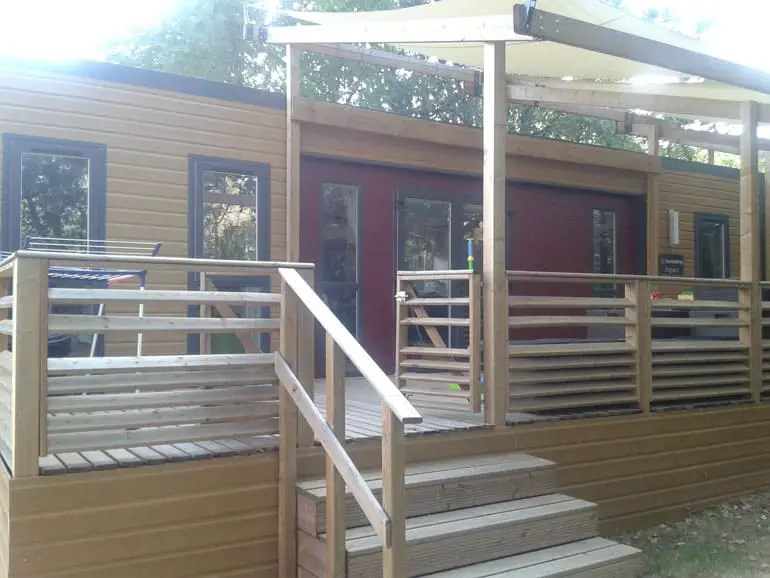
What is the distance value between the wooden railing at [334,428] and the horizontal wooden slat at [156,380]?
126 mm

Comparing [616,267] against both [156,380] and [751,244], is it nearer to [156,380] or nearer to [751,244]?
[751,244]

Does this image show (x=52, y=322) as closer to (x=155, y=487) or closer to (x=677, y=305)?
(x=155, y=487)

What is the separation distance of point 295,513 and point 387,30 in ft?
9.80

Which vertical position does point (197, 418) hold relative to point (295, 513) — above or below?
above

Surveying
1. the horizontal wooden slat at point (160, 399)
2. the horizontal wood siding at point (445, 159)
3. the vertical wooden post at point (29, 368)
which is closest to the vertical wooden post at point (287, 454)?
the horizontal wooden slat at point (160, 399)

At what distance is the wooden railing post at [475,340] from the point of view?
4680 mm

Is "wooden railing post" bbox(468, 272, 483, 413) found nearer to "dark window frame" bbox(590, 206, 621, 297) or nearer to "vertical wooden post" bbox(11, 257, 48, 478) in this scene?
"vertical wooden post" bbox(11, 257, 48, 478)

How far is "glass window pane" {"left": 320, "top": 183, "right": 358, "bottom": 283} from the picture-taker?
670cm

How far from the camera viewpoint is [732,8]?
16.8m

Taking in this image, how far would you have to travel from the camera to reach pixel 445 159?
7.16 m

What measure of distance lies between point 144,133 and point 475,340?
9.52 feet

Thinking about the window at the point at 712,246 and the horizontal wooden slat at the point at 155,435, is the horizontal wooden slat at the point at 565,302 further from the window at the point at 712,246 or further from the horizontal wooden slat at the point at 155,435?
the window at the point at 712,246

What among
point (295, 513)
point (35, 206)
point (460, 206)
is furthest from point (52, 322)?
point (460, 206)

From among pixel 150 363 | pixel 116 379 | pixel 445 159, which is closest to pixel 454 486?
pixel 150 363
